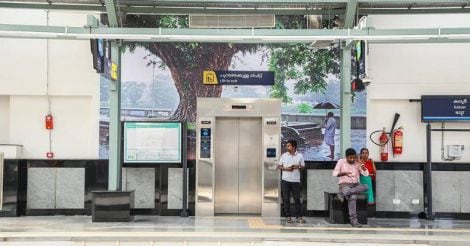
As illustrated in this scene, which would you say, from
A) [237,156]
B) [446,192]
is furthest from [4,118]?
[446,192]

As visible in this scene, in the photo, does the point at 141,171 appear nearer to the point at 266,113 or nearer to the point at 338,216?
the point at 266,113

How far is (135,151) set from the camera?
38.2 ft

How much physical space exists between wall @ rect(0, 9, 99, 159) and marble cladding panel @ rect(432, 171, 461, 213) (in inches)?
283

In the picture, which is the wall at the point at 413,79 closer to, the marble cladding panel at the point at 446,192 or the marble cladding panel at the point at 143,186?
the marble cladding panel at the point at 446,192

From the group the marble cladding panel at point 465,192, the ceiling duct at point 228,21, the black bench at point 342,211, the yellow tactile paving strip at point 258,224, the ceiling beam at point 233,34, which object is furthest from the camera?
the marble cladding panel at point 465,192

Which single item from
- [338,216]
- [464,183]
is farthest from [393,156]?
[338,216]

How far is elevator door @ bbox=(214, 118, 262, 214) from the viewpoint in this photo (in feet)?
39.8

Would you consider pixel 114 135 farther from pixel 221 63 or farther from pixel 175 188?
pixel 221 63

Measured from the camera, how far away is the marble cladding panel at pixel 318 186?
460 inches

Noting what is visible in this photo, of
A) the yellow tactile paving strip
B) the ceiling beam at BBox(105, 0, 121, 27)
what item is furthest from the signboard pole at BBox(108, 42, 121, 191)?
the yellow tactile paving strip

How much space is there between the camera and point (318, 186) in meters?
11.7

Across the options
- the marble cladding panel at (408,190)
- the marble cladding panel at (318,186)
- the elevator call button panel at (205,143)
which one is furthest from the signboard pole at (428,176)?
the elevator call button panel at (205,143)

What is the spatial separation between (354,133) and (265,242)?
4.28 meters

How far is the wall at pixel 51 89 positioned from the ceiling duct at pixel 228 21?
8.56 feet
